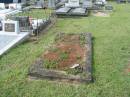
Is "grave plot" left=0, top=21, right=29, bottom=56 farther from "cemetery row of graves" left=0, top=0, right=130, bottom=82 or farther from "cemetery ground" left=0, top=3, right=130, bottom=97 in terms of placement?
"cemetery ground" left=0, top=3, right=130, bottom=97

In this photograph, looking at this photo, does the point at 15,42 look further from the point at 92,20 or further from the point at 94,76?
the point at 92,20

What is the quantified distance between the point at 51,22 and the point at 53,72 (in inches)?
350

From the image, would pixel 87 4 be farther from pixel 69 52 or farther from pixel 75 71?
pixel 75 71

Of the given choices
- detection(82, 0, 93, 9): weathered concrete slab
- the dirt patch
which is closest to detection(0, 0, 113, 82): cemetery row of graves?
the dirt patch

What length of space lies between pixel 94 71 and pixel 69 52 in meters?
1.48

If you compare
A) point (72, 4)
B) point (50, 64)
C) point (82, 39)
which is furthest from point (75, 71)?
point (72, 4)

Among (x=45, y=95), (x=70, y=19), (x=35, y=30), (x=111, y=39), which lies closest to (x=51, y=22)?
(x=70, y=19)

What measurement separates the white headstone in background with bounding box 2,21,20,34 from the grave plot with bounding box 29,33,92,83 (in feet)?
6.67

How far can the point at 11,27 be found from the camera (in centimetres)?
1170

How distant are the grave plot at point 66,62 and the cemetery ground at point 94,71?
0.20 m

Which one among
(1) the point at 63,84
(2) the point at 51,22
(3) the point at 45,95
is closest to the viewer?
(3) the point at 45,95

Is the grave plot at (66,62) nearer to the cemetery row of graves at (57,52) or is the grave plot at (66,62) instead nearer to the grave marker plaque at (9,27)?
the cemetery row of graves at (57,52)

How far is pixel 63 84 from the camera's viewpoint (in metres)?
6.89

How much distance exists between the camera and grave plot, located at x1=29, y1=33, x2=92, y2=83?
705 centimetres
